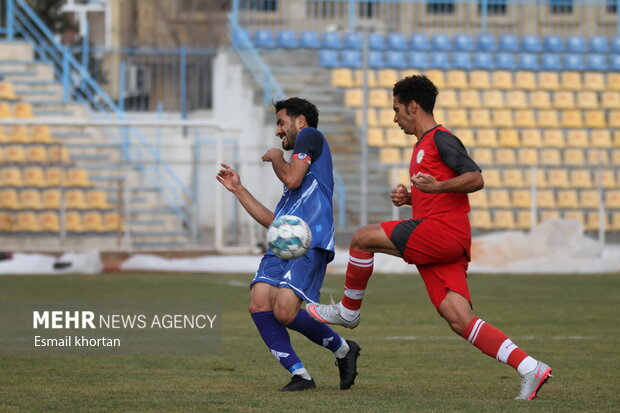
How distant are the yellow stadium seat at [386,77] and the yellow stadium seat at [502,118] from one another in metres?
2.45

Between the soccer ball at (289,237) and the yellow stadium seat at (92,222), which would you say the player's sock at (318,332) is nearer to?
the soccer ball at (289,237)

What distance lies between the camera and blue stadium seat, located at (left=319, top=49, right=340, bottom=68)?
2853cm

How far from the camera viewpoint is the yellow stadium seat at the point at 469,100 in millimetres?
27750

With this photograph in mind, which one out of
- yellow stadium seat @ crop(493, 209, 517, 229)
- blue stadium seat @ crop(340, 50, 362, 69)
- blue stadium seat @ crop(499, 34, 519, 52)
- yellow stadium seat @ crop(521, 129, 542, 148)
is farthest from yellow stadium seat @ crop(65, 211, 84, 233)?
blue stadium seat @ crop(499, 34, 519, 52)

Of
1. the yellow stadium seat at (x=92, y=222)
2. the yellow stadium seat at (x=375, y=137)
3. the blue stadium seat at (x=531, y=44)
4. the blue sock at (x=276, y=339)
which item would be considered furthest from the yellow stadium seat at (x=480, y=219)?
the blue sock at (x=276, y=339)

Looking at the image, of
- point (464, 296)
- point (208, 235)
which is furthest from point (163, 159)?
point (464, 296)

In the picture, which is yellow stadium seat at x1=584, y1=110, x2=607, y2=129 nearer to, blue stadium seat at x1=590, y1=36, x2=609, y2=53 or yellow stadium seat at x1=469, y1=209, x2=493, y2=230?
blue stadium seat at x1=590, y1=36, x2=609, y2=53

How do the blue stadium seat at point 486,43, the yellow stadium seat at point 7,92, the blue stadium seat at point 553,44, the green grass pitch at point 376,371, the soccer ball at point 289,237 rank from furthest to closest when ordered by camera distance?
the blue stadium seat at point 553,44, the blue stadium seat at point 486,43, the yellow stadium seat at point 7,92, the soccer ball at point 289,237, the green grass pitch at point 376,371

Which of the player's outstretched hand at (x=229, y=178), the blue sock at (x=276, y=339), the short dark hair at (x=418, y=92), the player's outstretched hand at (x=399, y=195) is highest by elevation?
the short dark hair at (x=418, y=92)

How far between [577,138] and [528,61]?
9.35ft

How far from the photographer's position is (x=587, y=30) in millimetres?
31875

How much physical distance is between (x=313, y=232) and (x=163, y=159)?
16885mm

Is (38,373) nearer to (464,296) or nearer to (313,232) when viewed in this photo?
(313,232)

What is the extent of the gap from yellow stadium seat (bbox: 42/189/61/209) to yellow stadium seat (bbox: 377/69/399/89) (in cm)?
919
